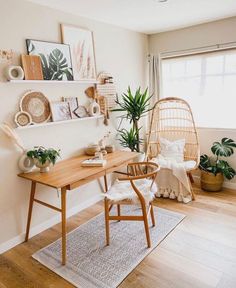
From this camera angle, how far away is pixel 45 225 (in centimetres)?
263

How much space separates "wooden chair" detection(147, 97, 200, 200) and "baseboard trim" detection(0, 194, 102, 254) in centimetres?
111

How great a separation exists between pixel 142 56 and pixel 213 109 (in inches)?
54.7

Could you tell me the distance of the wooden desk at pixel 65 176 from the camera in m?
2.04

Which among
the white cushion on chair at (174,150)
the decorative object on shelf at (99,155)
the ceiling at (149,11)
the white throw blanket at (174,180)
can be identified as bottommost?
the white throw blanket at (174,180)

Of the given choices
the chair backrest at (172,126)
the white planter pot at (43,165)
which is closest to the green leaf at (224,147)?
the chair backrest at (172,126)

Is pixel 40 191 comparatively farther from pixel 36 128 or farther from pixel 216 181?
pixel 216 181

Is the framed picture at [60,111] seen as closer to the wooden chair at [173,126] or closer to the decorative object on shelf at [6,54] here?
the decorative object on shelf at [6,54]

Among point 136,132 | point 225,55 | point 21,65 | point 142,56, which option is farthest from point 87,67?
point 225,55

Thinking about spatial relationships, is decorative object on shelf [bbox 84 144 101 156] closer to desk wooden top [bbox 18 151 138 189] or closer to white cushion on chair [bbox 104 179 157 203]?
desk wooden top [bbox 18 151 138 189]

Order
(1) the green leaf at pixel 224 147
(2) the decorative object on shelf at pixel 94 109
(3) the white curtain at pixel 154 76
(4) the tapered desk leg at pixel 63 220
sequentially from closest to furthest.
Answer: (4) the tapered desk leg at pixel 63 220 < (2) the decorative object on shelf at pixel 94 109 < (1) the green leaf at pixel 224 147 < (3) the white curtain at pixel 154 76

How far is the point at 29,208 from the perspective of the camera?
7.74ft

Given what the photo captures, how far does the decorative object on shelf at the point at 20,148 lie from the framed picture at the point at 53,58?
0.64 m

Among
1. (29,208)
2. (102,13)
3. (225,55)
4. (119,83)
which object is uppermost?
(102,13)

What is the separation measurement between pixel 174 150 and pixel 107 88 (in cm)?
129
